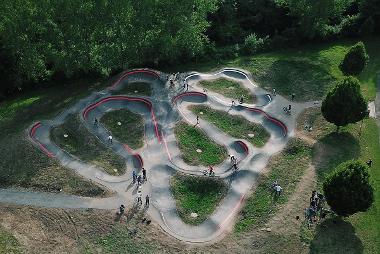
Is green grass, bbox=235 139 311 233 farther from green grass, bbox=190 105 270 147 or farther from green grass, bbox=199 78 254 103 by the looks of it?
green grass, bbox=199 78 254 103

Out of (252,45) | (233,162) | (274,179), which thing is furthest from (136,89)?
(274,179)

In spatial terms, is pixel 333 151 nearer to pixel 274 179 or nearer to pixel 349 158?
pixel 349 158

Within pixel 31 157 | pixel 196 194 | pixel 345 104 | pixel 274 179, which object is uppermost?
pixel 345 104

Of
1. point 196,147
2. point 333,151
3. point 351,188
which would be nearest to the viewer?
point 351,188

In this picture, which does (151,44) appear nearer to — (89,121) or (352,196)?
(89,121)

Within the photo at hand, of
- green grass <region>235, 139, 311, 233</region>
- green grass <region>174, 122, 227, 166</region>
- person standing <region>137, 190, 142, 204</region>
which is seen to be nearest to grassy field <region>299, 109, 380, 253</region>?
green grass <region>235, 139, 311, 233</region>

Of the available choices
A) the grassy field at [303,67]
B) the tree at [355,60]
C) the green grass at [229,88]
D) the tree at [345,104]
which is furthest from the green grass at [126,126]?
the tree at [355,60]

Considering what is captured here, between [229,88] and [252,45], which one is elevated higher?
[252,45]
